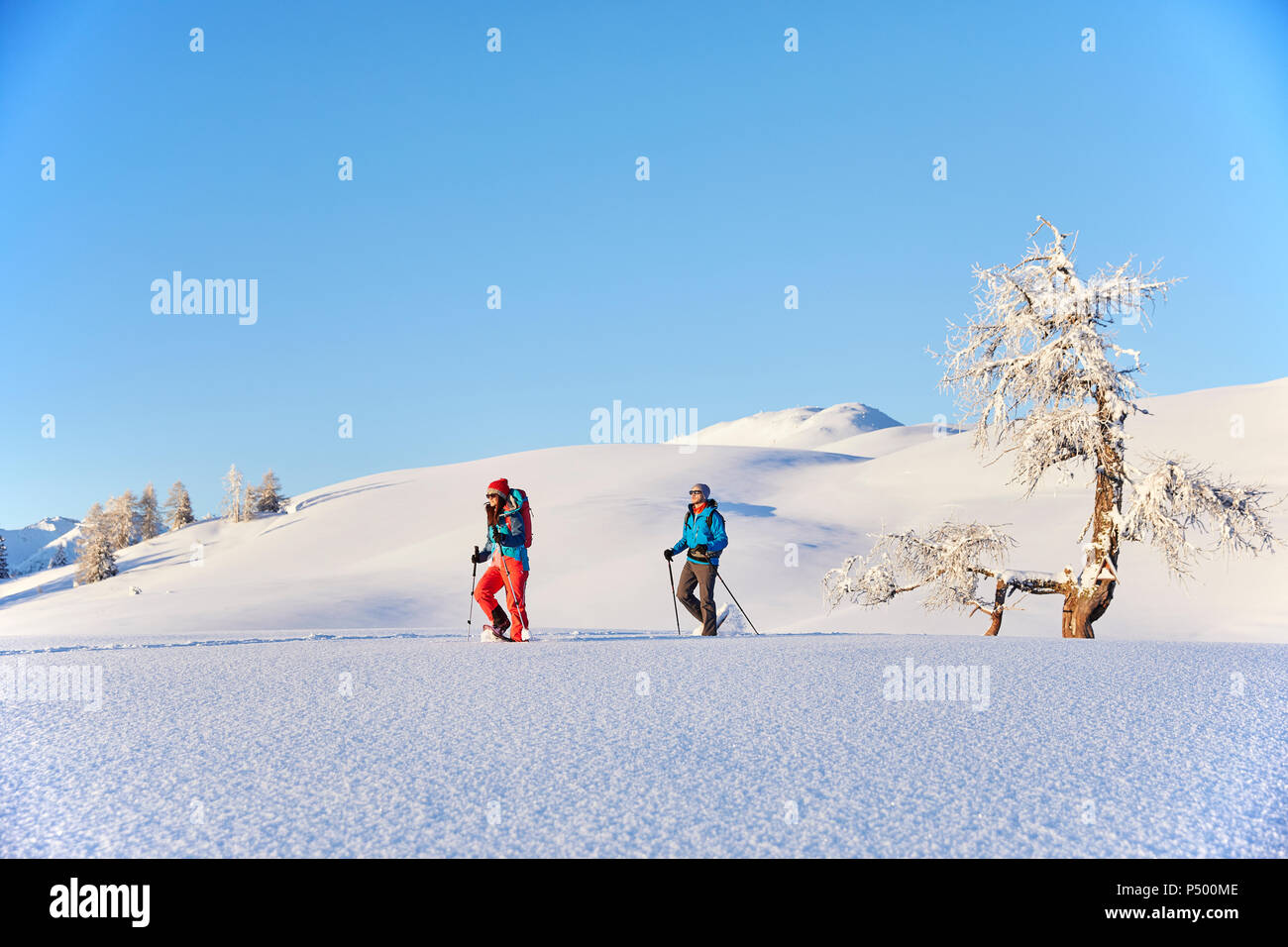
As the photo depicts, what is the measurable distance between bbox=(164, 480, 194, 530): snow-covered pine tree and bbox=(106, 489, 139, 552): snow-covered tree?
3.44 m

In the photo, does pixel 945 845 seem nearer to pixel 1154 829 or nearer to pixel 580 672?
pixel 1154 829

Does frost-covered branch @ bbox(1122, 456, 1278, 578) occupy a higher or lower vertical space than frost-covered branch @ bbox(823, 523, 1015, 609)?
higher

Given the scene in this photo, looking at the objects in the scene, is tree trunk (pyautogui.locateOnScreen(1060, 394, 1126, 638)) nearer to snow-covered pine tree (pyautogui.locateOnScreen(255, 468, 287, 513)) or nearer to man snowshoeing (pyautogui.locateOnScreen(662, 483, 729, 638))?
man snowshoeing (pyautogui.locateOnScreen(662, 483, 729, 638))

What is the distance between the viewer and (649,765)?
394 centimetres

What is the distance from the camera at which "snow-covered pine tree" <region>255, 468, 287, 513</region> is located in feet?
224

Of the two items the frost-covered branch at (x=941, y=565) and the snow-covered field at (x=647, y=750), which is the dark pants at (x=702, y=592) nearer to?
the snow-covered field at (x=647, y=750)

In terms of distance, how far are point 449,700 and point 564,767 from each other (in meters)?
1.82

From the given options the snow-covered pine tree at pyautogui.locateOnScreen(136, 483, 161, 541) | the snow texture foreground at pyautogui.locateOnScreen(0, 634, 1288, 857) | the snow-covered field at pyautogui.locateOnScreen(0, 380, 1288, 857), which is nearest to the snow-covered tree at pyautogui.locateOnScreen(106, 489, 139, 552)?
the snow-covered pine tree at pyautogui.locateOnScreen(136, 483, 161, 541)

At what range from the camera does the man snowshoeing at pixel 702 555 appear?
442 inches

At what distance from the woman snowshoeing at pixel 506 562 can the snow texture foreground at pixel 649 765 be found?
3040 mm

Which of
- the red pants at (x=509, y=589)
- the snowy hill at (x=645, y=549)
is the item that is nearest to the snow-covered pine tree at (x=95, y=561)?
the snowy hill at (x=645, y=549)

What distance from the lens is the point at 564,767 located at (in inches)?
154

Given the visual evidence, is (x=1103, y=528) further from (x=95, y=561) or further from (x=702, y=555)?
(x=95, y=561)
